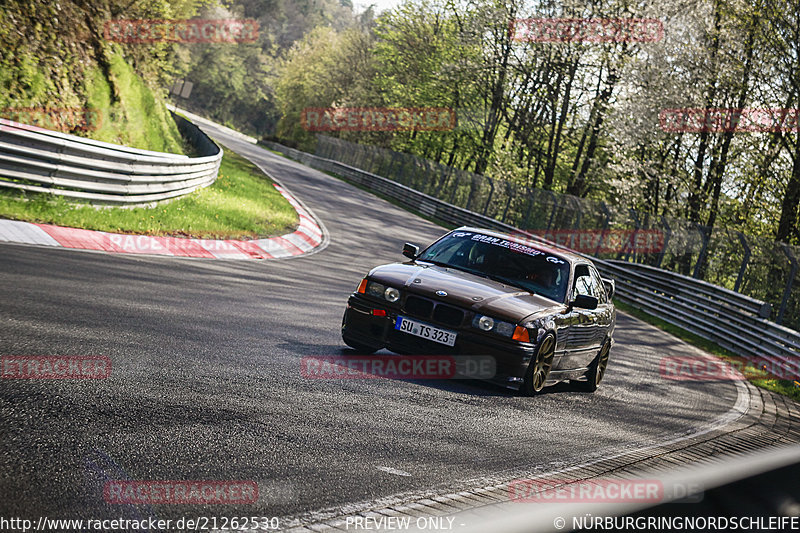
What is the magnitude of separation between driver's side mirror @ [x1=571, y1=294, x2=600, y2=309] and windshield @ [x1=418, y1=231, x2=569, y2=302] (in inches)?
9.0

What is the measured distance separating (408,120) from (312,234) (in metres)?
38.2

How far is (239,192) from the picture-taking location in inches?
1019

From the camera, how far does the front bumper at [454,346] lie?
776cm

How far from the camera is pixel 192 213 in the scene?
1825 centimetres

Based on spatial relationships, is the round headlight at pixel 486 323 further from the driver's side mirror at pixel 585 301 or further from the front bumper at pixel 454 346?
the driver's side mirror at pixel 585 301

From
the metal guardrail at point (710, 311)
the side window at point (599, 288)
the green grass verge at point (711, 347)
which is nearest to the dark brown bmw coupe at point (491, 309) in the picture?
the side window at point (599, 288)

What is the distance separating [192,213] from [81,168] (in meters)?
4.53

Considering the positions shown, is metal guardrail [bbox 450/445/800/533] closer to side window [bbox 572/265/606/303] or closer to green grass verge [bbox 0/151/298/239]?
side window [bbox 572/265/606/303]

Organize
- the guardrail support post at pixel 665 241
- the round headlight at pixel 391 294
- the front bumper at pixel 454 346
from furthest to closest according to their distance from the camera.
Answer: the guardrail support post at pixel 665 241 < the round headlight at pixel 391 294 < the front bumper at pixel 454 346

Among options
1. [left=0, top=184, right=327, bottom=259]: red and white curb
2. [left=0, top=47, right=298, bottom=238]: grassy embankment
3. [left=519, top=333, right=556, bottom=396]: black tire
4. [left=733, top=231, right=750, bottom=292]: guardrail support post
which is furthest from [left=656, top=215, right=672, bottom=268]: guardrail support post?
[left=519, top=333, right=556, bottom=396]: black tire

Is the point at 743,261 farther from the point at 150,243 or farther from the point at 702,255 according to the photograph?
the point at 150,243

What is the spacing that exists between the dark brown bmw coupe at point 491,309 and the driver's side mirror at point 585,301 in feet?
0.04

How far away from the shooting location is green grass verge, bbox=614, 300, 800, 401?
14.5 m

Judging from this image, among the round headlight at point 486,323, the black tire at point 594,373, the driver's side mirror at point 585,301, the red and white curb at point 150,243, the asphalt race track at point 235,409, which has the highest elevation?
the driver's side mirror at point 585,301
